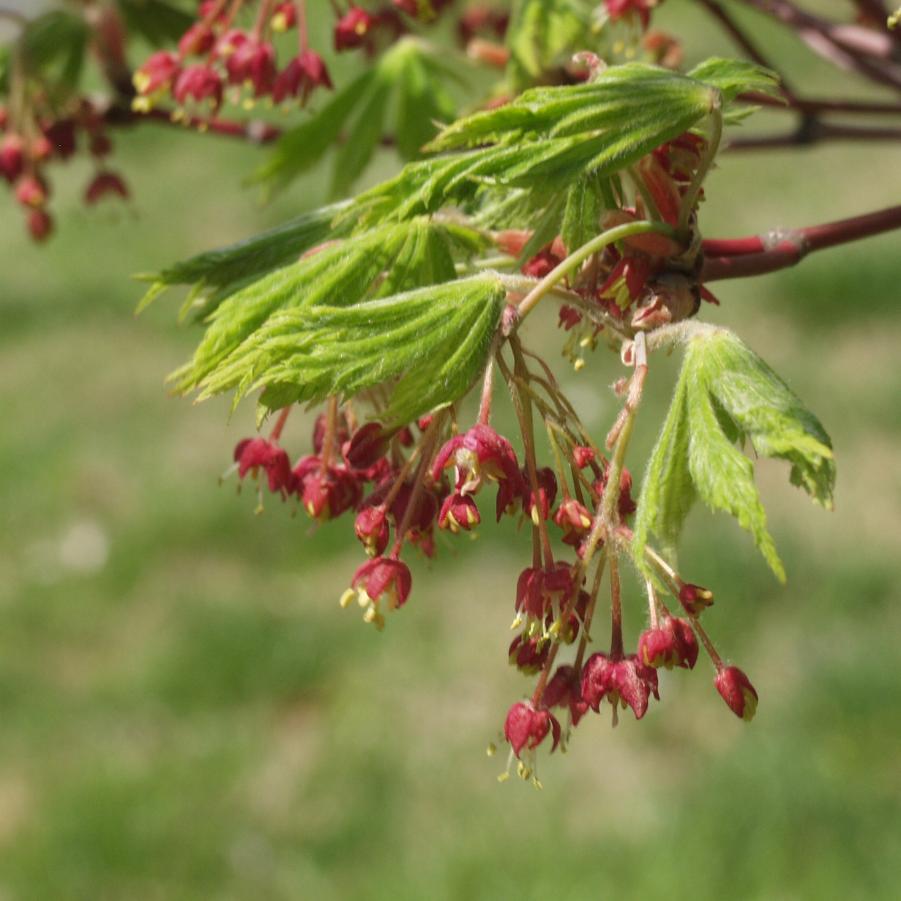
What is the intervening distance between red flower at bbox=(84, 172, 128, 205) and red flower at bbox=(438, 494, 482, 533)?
162cm

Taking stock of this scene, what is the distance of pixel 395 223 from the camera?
123 cm

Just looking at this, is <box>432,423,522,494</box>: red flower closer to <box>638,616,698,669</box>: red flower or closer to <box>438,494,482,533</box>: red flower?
<box>438,494,482,533</box>: red flower

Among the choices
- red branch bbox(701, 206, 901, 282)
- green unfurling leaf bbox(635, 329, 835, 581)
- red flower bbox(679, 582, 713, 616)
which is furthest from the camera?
red branch bbox(701, 206, 901, 282)

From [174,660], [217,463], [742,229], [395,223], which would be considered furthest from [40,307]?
[395,223]

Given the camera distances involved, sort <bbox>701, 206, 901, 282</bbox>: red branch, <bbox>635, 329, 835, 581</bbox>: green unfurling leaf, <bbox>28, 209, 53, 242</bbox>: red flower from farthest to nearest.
Result: <bbox>28, 209, 53, 242</bbox>: red flower < <bbox>701, 206, 901, 282</bbox>: red branch < <bbox>635, 329, 835, 581</bbox>: green unfurling leaf

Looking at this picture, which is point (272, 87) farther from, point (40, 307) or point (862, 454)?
point (40, 307)

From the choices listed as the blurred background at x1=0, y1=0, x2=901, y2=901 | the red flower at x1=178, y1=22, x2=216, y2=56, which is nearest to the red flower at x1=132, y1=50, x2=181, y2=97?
the red flower at x1=178, y1=22, x2=216, y2=56

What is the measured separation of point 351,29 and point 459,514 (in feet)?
3.14

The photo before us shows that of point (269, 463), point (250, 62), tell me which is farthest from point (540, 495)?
point (250, 62)

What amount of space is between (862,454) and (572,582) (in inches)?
168

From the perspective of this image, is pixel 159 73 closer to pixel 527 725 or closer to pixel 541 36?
pixel 541 36

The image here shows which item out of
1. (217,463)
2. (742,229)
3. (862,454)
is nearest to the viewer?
(862,454)

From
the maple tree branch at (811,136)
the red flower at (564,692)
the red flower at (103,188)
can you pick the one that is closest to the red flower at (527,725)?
the red flower at (564,692)

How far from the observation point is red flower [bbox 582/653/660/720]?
1.15 m
